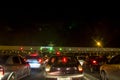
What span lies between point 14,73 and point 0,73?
2669 mm

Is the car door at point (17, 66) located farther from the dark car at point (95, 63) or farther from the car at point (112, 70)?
the dark car at point (95, 63)

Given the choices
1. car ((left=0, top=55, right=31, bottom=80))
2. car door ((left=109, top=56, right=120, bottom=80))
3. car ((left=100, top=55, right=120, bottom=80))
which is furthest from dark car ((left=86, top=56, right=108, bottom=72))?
car door ((left=109, top=56, right=120, bottom=80))

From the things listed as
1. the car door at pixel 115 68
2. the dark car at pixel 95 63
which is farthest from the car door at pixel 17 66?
the dark car at pixel 95 63

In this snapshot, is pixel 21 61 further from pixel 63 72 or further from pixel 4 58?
pixel 63 72

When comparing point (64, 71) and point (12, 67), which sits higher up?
point (12, 67)

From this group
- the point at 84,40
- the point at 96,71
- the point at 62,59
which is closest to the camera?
the point at 62,59

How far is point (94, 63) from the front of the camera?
26.2 metres

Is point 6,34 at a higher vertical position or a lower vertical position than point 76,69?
higher

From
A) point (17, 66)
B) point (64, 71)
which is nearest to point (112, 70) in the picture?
point (64, 71)

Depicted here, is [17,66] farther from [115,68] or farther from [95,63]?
[95,63]

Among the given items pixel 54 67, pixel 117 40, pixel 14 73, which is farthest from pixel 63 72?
pixel 117 40

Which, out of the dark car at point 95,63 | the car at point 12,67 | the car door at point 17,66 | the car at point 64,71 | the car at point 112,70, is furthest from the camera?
the dark car at point 95,63

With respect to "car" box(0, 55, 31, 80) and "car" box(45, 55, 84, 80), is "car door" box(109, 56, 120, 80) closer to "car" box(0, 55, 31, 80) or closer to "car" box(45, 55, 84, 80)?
"car" box(45, 55, 84, 80)

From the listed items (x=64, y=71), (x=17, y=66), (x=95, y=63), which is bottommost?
(x=64, y=71)
